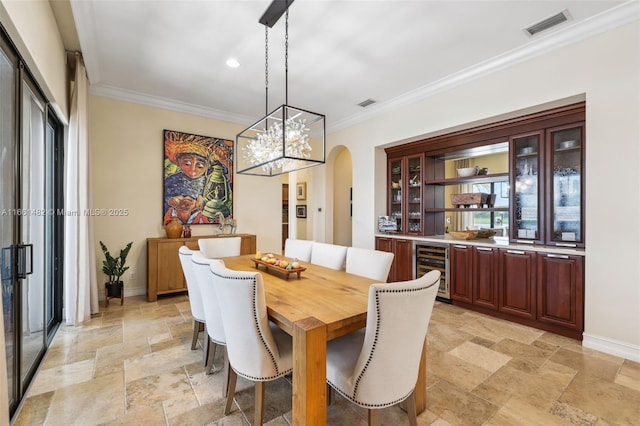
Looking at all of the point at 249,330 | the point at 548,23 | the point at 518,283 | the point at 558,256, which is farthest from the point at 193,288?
the point at 548,23

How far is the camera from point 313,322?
56.4 inches

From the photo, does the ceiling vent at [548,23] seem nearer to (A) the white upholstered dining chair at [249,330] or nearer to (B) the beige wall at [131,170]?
(A) the white upholstered dining chair at [249,330]

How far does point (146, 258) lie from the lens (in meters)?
4.30

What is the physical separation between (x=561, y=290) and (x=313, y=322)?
9.55 feet

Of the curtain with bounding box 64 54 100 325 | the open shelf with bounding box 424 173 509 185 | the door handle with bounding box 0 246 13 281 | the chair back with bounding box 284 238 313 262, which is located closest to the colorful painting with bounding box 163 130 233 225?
the curtain with bounding box 64 54 100 325

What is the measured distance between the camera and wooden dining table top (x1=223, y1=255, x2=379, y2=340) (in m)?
1.51

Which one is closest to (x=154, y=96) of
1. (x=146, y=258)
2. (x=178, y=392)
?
(x=146, y=258)

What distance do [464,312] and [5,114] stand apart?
15.0 ft

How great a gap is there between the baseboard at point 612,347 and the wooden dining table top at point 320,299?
7.42ft

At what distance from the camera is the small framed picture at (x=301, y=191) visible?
7.82 meters

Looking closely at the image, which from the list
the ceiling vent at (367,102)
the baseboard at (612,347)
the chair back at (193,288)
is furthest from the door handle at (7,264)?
the baseboard at (612,347)

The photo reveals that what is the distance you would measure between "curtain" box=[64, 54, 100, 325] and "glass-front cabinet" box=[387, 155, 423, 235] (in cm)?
419

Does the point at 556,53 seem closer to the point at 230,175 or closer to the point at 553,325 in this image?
the point at 553,325

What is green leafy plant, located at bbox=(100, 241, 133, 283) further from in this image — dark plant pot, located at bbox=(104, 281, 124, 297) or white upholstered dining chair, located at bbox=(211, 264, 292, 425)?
white upholstered dining chair, located at bbox=(211, 264, 292, 425)
